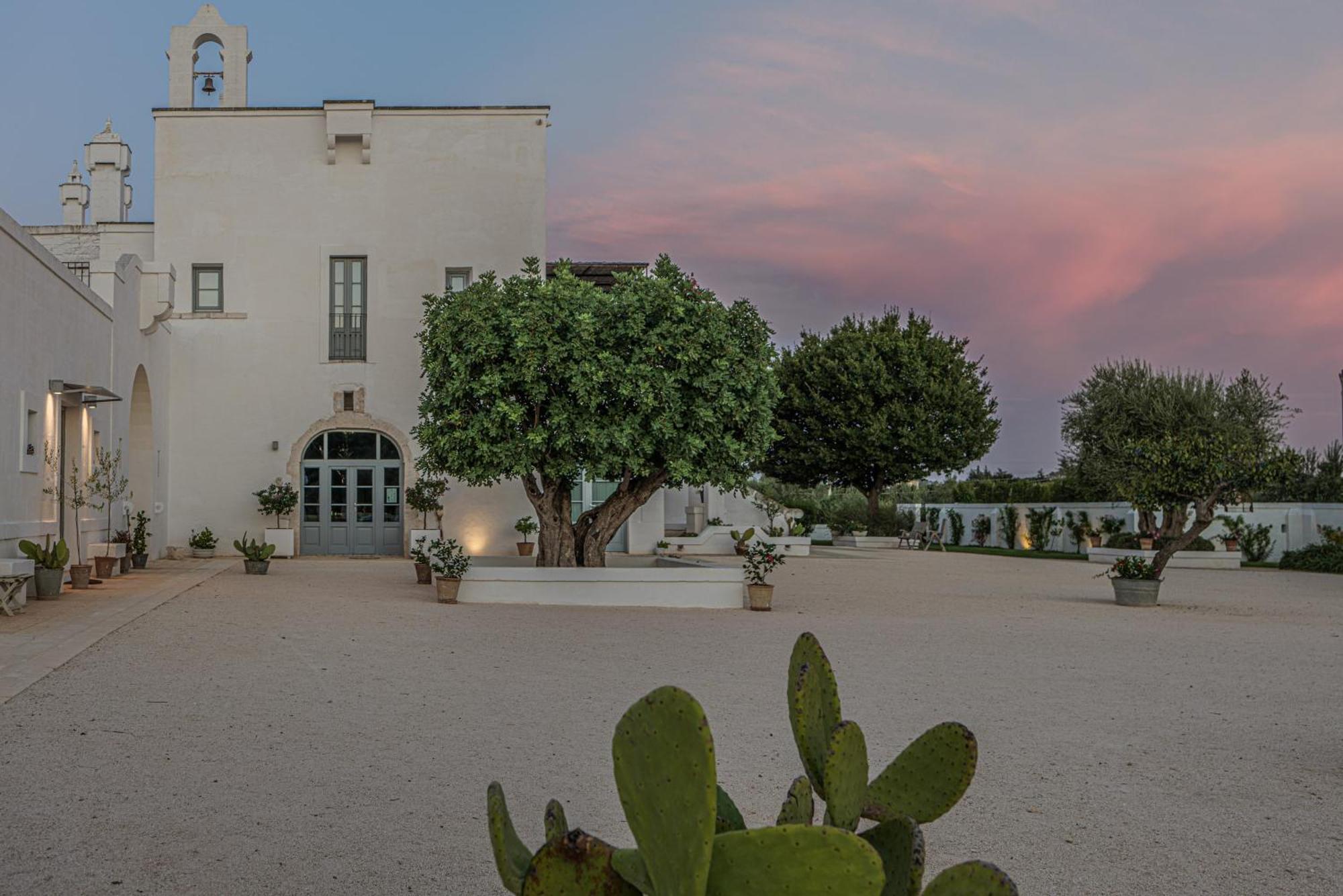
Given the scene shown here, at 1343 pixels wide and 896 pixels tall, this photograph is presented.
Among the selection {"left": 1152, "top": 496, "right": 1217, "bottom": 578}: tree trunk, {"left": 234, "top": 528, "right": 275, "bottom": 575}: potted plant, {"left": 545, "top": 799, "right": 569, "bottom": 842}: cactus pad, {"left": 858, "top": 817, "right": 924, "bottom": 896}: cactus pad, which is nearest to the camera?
{"left": 858, "top": 817, "right": 924, "bottom": 896}: cactus pad

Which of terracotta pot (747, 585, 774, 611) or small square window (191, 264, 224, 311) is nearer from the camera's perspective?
terracotta pot (747, 585, 774, 611)

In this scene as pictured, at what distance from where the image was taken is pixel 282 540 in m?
24.8

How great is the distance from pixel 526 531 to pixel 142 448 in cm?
780

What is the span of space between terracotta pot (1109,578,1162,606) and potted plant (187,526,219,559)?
17.6 meters

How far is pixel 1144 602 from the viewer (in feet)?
52.5

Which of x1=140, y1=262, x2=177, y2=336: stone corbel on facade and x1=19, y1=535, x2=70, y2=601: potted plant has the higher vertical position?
x1=140, y1=262, x2=177, y2=336: stone corbel on facade

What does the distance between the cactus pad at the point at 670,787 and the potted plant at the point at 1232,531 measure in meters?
28.2

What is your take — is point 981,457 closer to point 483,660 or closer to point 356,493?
point 356,493

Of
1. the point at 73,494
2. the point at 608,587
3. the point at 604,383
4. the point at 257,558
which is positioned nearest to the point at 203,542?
the point at 257,558

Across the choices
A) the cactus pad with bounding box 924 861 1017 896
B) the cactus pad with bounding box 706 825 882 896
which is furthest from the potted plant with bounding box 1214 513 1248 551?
the cactus pad with bounding box 706 825 882 896

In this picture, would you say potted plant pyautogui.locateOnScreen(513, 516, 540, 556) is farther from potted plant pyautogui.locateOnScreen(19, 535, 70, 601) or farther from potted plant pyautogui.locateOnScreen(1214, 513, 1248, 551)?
potted plant pyautogui.locateOnScreen(1214, 513, 1248, 551)

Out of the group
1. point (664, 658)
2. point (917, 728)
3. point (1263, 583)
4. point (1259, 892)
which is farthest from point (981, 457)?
point (1259, 892)

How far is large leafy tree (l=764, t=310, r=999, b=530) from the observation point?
38719mm

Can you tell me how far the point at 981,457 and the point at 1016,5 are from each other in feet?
91.4
